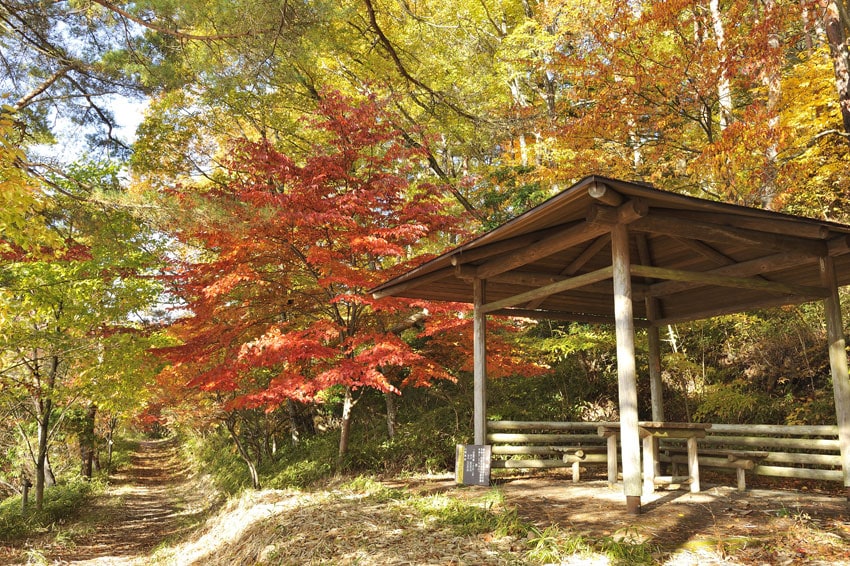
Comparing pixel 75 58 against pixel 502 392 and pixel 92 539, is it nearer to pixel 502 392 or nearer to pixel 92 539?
pixel 92 539

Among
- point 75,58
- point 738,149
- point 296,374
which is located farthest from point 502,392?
point 75,58

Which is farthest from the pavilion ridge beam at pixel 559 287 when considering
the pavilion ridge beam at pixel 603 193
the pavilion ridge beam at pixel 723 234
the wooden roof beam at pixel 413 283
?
the pavilion ridge beam at pixel 603 193

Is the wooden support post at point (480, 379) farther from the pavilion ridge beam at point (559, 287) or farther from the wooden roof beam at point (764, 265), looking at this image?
the wooden roof beam at point (764, 265)

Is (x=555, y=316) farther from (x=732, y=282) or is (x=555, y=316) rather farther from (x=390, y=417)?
(x=390, y=417)

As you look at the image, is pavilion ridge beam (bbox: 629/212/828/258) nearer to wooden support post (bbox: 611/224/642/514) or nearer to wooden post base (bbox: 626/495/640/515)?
wooden support post (bbox: 611/224/642/514)

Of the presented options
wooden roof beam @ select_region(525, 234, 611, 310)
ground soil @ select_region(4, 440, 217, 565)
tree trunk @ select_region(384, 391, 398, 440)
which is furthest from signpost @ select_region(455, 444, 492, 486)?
ground soil @ select_region(4, 440, 217, 565)

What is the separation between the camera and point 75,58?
379 inches

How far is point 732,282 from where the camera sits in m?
6.03

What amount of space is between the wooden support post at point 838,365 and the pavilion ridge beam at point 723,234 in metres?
0.30

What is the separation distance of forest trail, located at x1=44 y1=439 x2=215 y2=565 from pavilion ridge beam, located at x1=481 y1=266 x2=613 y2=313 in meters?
7.03

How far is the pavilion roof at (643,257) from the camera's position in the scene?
513 centimetres

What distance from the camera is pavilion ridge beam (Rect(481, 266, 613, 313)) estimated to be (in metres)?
5.52

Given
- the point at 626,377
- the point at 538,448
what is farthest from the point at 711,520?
the point at 538,448

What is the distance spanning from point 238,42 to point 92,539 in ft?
30.5
